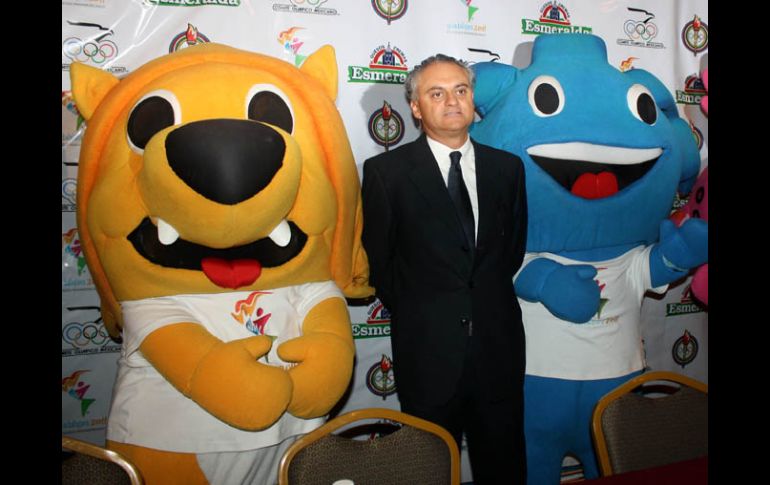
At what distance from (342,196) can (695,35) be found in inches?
100

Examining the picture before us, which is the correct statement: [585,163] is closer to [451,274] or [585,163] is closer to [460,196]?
[460,196]

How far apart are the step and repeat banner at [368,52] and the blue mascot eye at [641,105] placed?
0.82 metres

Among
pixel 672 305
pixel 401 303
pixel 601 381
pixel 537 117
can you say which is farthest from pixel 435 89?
pixel 672 305

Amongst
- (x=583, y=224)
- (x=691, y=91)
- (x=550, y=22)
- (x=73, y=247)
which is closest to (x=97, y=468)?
(x=73, y=247)

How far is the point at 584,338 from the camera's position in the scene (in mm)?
2168

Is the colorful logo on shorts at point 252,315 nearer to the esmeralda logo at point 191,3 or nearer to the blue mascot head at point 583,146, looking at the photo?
the blue mascot head at point 583,146

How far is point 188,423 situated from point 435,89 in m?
1.35

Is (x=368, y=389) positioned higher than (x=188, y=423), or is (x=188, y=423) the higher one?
(x=188, y=423)

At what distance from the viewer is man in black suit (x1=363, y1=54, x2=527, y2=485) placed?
1886mm

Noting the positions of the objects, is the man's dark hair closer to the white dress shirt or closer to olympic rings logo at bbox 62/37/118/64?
the white dress shirt

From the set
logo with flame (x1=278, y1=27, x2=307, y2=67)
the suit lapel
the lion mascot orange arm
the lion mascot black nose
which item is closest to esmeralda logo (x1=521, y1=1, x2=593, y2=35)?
logo with flame (x1=278, y1=27, x2=307, y2=67)

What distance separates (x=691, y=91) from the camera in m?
3.20
